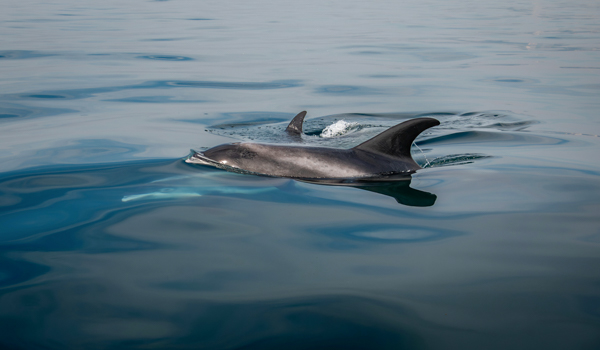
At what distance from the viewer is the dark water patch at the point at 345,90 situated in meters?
15.0

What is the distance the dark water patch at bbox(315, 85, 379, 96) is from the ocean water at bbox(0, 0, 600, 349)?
2.74ft

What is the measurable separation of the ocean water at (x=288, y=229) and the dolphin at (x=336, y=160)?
0.28 meters

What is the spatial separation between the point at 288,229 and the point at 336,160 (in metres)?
2.12

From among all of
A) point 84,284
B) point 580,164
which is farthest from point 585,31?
point 84,284

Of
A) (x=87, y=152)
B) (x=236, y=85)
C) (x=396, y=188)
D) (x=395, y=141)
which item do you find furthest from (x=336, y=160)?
(x=236, y=85)

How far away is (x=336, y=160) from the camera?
7000mm

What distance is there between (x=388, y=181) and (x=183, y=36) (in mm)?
23331

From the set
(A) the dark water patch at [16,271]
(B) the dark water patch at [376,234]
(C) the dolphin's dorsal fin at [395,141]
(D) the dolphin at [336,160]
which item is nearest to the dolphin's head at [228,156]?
(D) the dolphin at [336,160]

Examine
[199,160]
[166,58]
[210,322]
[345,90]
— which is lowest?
[210,322]

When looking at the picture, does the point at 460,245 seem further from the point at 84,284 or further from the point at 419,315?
the point at 84,284

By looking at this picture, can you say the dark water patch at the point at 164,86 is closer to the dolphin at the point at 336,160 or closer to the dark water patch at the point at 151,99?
the dark water patch at the point at 151,99

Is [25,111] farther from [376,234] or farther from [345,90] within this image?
[376,234]

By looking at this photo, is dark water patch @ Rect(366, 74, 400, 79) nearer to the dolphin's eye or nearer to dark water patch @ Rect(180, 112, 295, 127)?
dark water patch @ Rect(180, 112, 295, 127)

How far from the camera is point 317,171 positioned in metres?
6.91
